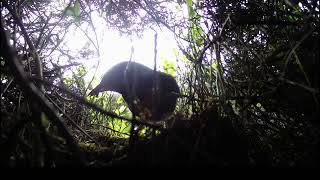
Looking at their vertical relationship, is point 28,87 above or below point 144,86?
below

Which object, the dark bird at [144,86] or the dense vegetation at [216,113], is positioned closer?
the dense vegetation at [216,113]

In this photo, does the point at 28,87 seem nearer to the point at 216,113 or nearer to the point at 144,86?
the point at 216,113

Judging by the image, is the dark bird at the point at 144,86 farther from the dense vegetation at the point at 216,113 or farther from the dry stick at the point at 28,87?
the dry stick at the point at 28,87

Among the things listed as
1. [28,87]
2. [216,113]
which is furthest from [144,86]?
[28,87]

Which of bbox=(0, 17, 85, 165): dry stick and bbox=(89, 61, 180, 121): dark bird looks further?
bbox=(89, 61, 180, 121): dark bird

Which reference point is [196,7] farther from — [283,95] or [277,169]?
[277,169]

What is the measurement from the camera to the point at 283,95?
1.68 metres

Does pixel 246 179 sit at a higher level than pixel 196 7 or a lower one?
lower

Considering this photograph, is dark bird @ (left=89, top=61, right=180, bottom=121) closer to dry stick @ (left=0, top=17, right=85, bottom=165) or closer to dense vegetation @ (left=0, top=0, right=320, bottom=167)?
dense vegetation @ (left=0, top=0, right=320, bottom=167)

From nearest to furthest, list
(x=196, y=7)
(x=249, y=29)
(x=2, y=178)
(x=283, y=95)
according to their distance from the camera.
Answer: (x=2, y=178) < (x=283, y=95) < (x=249, y=29) < (x=196, y=7)

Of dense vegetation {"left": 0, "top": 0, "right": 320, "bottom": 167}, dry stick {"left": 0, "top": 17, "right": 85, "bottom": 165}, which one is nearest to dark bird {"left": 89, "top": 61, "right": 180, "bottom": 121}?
dense vegetation {"left": 0, "top": 0, "right": 320, "bottom": 167}

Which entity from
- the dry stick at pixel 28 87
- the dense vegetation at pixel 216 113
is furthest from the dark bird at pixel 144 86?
the dry stick at pixel 28 87

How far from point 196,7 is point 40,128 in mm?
1851

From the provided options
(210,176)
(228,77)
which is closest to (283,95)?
(228,77)
